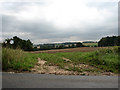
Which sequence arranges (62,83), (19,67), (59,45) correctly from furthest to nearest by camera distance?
(59,45) < (19,67) < (62,83)

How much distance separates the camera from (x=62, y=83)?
4.48m

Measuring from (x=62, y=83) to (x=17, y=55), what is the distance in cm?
505

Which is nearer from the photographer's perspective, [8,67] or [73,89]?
[73,89]

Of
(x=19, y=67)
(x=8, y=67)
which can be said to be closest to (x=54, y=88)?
(x=19, y=67)

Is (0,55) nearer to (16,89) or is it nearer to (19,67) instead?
(19,67)

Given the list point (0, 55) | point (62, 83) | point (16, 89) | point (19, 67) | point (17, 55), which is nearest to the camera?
point (16, 89)

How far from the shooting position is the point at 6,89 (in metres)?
3.91

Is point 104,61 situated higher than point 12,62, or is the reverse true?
point 12,62

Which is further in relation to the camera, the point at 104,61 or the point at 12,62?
the point at 104,61

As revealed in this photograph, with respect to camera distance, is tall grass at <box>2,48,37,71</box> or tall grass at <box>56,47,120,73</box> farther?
tall grass at <box>56,47,120,73</box>

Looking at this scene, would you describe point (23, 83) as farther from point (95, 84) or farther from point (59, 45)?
point (59, 45)

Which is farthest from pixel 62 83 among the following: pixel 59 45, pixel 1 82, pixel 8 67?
pixel 59 45

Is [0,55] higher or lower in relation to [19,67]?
higher

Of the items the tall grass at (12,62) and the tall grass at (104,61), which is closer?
the tall grass at (12,62)
